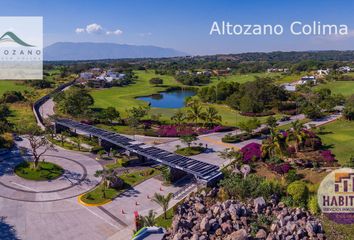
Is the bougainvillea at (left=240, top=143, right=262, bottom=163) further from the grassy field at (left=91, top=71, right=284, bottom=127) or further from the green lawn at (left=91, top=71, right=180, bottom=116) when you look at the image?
the green lawn at (left=91, top=71, right=180, bottom=116)

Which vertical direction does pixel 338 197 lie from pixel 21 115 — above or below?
below

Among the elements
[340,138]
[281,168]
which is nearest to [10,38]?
[281,168]

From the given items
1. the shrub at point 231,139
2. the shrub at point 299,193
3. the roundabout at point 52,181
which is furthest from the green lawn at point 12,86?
Result: the shrub at point 299,193

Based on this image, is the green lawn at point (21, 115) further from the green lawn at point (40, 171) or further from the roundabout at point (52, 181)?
the green lawn at point (40, 171)

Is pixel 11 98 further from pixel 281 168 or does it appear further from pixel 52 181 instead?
pixel 281 168

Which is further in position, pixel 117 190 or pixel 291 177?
pixel 117 190

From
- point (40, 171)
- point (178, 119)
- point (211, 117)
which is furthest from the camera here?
point (211, 117)
